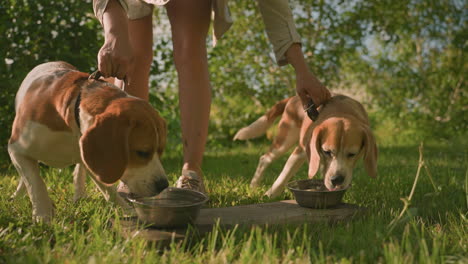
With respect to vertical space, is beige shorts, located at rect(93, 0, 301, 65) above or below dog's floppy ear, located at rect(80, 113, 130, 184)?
above

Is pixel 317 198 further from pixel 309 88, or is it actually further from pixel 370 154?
pixel 309 88

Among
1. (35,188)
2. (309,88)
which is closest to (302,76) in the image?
(309,88)

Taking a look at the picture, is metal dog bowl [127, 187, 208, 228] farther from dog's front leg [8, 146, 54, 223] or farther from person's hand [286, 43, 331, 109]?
person's hand [286, 43, 331, 109]

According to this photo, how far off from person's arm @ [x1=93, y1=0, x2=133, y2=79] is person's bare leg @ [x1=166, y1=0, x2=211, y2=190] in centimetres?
57

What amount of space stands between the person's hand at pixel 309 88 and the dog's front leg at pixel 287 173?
1.52 feet

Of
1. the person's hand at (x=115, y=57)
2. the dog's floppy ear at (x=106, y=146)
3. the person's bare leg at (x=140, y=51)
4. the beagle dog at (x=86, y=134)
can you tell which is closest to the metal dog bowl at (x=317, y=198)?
the beagle dog at (x=86, y=134)

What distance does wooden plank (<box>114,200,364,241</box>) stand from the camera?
240cm

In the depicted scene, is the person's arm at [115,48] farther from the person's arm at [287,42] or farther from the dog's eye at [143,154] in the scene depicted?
the person's arm at [287,42]

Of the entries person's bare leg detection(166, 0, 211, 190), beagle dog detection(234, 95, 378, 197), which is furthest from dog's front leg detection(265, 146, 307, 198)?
person's bare leg detection(166, 0, 211, 190)

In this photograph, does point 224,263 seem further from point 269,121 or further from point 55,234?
point 269,121

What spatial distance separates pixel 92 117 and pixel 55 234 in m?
0.63

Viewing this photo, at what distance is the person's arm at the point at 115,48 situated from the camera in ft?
9.40

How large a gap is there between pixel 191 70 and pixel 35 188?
1.43 m

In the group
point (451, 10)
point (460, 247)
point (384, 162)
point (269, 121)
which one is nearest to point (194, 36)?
point (269, 121)
